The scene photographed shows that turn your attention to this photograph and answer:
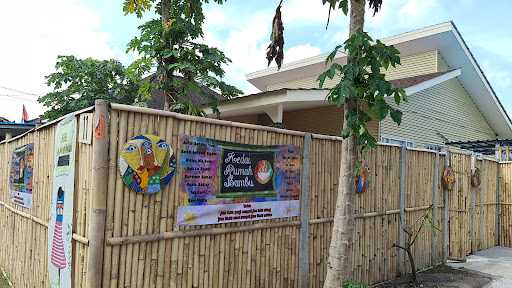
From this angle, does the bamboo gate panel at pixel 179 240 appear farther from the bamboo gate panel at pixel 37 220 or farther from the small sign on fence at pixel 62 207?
the small sign on fence at pixel 62 207

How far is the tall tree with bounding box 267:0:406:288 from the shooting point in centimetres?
466

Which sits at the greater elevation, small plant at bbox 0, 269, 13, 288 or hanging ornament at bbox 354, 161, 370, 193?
hanging ornament at bbox 354, 161, 370, 193

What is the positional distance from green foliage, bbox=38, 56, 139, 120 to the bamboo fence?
7471 mm

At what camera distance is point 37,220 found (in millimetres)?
5227

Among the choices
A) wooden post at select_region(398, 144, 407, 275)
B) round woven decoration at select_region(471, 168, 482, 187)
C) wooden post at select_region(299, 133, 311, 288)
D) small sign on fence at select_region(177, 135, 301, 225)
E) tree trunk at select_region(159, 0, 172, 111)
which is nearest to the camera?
small sign on fence at select_region(177, 135, 301, 225)

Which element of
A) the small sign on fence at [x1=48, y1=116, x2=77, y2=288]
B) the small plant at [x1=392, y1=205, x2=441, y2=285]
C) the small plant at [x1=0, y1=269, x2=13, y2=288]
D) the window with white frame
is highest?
the window with white frame

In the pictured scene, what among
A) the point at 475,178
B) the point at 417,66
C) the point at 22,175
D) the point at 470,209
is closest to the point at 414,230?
the point at 470,209

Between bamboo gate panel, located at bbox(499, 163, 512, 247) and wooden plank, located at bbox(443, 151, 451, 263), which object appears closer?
wooden plank, located at bbox(443, 151, 451, 263)

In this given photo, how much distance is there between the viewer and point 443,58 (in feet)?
49.9

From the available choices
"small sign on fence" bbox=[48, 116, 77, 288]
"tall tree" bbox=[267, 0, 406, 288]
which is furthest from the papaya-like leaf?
"small sign on fence" bbox=[48, 116, 77, 288]

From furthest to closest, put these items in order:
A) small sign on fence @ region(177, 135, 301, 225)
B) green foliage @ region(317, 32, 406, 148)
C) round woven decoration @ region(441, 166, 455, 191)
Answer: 1. round woven decoration @ region(441, 166, 455, 191)
2. green foliage @ region(317, 32, 406, 148)
3. small sign on fence @ region(177, 135, 301, 225)

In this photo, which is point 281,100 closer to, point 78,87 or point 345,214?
point 345,214

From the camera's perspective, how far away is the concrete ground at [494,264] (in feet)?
24.9

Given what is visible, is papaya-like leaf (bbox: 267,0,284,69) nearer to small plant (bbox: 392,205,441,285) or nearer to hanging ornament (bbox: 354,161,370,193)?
hanging ornament (bbox: 354,161,370,193)
